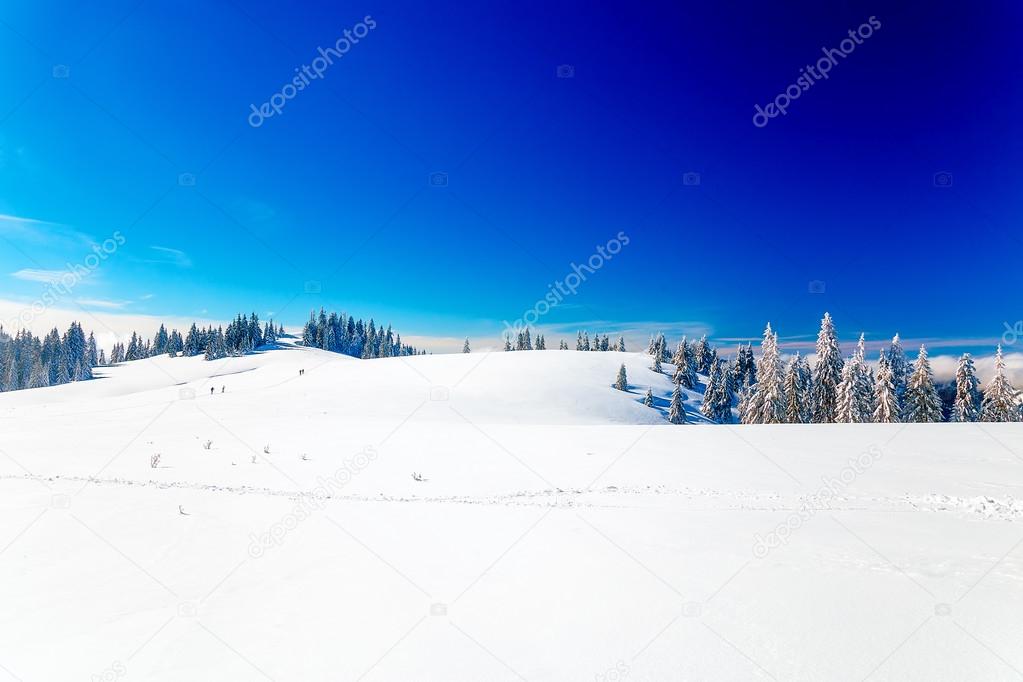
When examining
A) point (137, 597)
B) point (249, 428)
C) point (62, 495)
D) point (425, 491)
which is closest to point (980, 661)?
point (137, 597)

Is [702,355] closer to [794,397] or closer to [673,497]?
[794,397]

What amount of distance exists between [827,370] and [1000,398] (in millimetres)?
14491

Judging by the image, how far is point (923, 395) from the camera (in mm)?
40312

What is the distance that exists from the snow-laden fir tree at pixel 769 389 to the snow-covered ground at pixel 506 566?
1050 inches

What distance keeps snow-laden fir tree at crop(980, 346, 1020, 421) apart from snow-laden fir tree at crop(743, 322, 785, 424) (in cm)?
1786

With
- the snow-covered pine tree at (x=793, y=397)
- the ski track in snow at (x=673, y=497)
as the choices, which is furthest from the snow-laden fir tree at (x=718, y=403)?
the ski track in snow at (x=673, y=497)

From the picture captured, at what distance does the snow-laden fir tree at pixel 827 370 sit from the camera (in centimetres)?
4197

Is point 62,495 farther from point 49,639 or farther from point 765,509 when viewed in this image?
point 765,509

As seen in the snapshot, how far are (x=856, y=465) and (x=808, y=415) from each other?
119 ft

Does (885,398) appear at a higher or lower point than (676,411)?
higher

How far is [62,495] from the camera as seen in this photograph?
9.48 metres

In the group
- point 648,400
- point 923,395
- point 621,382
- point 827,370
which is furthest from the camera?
point 621,382

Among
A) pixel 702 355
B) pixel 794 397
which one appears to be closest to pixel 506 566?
pixel 794 397

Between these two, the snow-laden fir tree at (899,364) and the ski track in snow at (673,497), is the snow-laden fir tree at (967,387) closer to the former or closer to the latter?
the snow-laden fir tree at (899,364)
